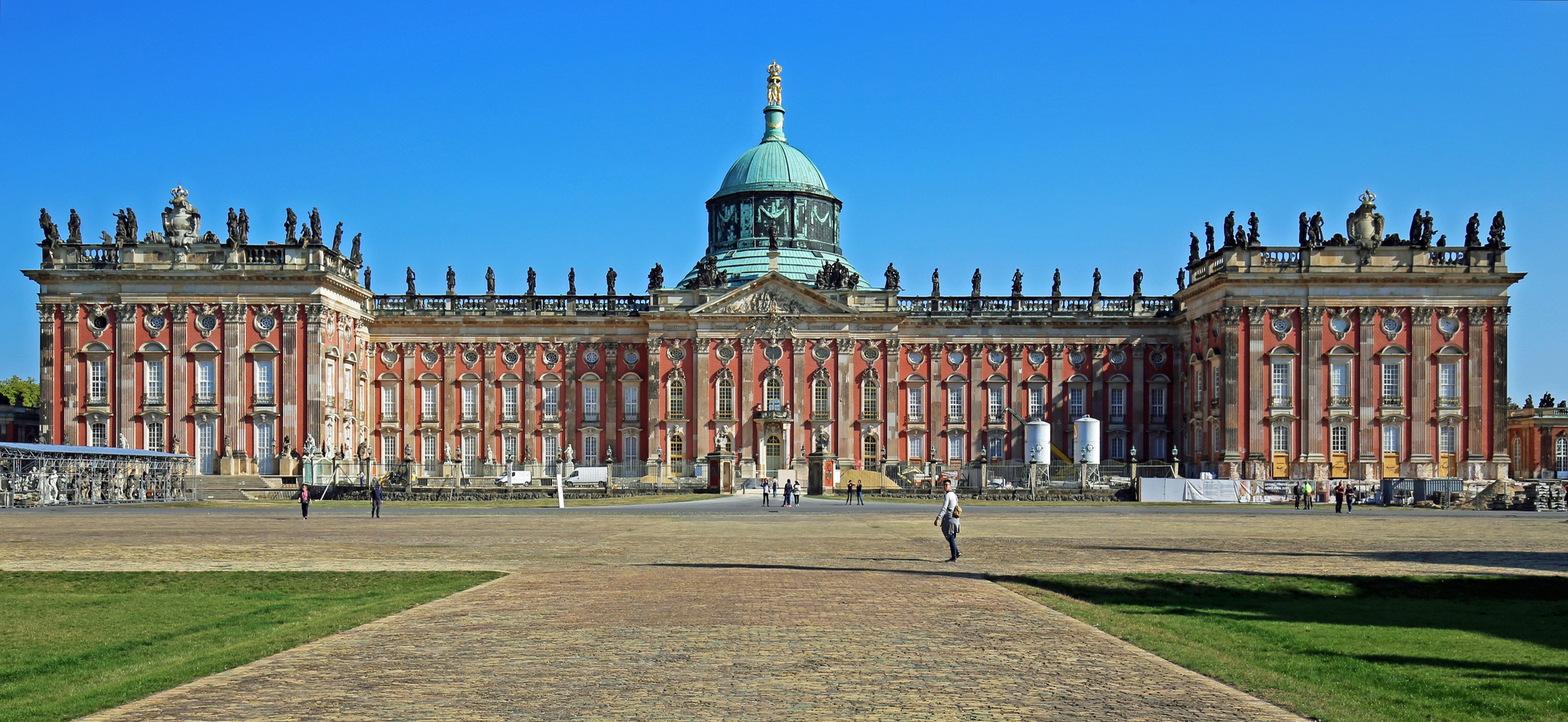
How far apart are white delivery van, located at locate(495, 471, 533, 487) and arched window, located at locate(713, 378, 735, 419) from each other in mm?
12333

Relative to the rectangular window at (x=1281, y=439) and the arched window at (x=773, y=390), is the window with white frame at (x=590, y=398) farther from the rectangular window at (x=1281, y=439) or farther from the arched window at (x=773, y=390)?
the rectangular window at (x=1281, y=439)

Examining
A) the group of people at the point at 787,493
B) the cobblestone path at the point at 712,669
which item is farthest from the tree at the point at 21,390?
the cobblestone path at the point at 712,669

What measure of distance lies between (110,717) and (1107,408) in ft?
254

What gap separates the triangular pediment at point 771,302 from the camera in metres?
82.5

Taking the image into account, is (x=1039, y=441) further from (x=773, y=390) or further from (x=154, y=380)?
(x=154, y=380)

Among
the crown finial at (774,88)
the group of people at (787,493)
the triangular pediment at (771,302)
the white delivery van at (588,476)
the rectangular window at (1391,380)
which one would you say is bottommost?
the white delivery van at (588,476)

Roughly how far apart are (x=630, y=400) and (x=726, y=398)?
6.05 m

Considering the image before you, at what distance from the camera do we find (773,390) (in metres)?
83.2

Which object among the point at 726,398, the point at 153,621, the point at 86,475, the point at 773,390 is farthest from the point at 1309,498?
the point at 86,475

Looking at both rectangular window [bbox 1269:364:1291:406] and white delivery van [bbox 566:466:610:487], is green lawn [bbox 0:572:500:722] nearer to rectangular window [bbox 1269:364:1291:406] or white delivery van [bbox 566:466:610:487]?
white delivery van [bbox 566:466:610:487]

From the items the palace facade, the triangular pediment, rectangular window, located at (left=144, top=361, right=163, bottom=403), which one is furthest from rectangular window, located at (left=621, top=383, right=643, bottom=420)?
rectangular window, located at (left=144, top=361, right=163, bottom=403)

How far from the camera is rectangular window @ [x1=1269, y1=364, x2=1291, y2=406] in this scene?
7412 centimetres

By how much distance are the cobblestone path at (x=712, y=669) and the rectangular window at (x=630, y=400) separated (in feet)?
212

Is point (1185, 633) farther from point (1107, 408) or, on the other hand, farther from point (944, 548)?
point (1107, 408)
